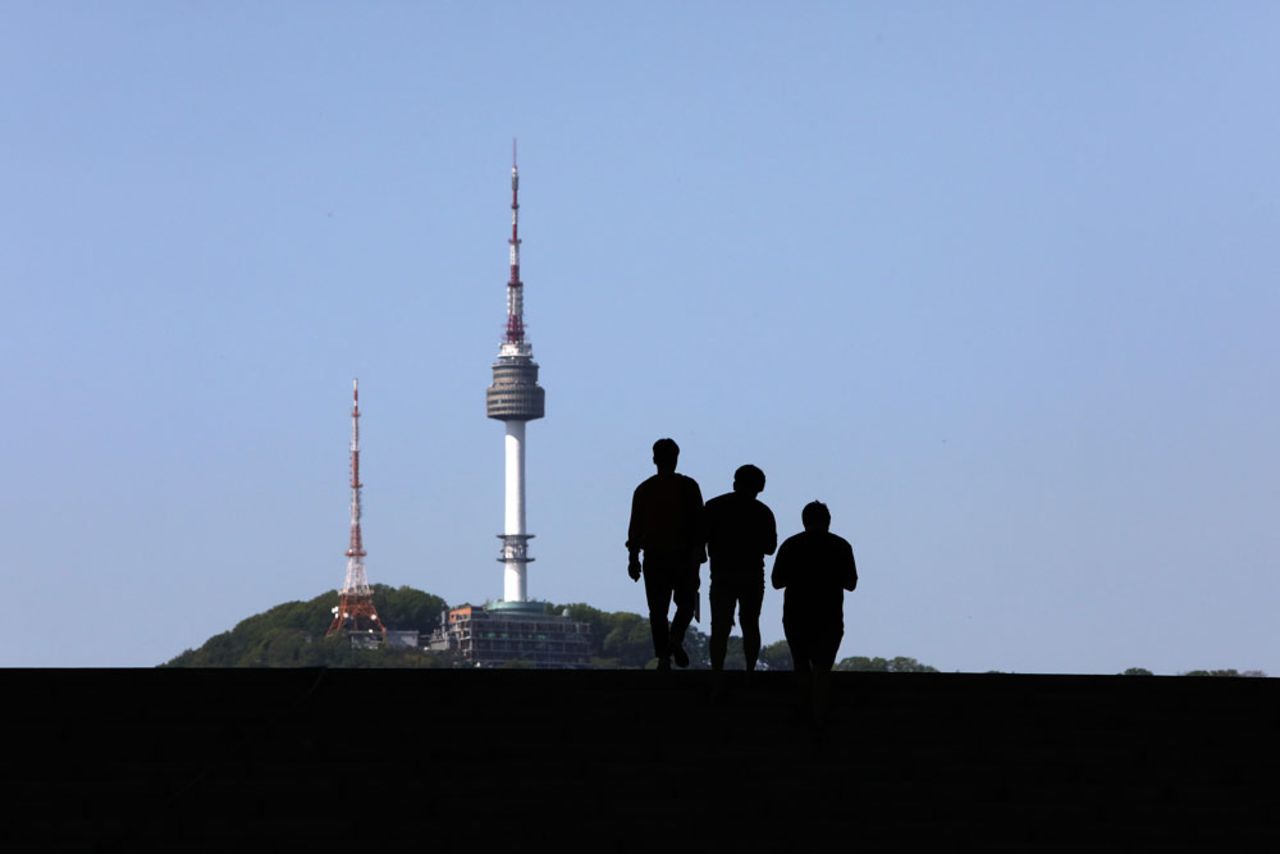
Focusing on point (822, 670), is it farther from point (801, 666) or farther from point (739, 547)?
point (739, 547)

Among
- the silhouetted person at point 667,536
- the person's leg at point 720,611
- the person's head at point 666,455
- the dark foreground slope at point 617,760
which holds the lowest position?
the dark foreground slope at point 617,760

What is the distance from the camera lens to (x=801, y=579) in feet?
53.1

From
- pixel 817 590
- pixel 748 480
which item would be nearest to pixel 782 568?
pixel 817 590

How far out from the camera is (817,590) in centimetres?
1614

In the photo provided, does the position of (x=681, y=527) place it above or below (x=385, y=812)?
above

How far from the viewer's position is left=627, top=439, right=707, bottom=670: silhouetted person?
58.6 feet

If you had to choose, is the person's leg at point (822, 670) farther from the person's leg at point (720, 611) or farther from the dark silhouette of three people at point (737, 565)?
the person's leg at point (720, 611)

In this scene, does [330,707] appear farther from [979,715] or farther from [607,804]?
[979,715]

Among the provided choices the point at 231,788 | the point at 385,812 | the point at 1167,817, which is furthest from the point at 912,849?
the point at 231,788

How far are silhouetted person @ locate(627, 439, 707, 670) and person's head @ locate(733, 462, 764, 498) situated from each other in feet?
1.24

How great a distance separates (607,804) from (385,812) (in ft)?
4.19

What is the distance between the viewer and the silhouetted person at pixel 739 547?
57.3ft

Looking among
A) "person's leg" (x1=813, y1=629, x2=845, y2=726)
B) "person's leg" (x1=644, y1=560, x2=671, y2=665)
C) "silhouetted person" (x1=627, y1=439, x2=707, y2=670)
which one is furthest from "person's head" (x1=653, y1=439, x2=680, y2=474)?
"person's leg" (x1=813, y1=629, x2=845, y2=726)

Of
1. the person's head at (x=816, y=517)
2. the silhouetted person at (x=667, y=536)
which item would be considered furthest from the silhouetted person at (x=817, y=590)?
the silhouetted person at (x=667, y=536)
